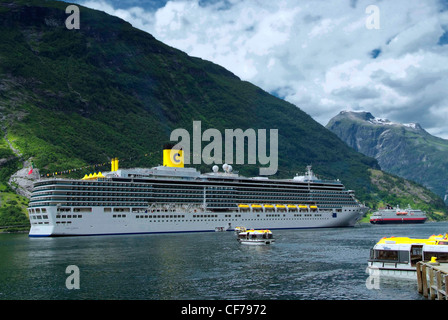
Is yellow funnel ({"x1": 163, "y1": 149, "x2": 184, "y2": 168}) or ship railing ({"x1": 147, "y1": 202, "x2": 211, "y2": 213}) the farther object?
yellow funnel ({"x1": 163, "y1": 149, "x2": 184, "y2": 168})

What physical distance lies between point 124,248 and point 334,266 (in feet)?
126

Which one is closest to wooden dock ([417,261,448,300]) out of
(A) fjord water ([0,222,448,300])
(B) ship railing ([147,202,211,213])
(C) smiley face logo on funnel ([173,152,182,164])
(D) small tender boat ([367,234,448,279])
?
(A) fjord water ([0,222,448,300])

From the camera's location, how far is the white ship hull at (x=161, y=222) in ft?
349

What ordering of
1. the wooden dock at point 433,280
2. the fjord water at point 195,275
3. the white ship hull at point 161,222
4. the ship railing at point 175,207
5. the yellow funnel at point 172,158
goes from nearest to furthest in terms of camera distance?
Answer: the wooden dock at point 433,280
the fjord water at point 195,275
the white ship hull at point 161,222
the ship railing at point 175,207
the yellow funnel at point 172,158

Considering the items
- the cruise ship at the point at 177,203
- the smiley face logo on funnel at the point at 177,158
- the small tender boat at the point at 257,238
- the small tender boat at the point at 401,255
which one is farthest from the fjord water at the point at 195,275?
the smiley face logo on funnel at the point at 177,158

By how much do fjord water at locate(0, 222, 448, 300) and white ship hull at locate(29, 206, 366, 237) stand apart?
3225 cm

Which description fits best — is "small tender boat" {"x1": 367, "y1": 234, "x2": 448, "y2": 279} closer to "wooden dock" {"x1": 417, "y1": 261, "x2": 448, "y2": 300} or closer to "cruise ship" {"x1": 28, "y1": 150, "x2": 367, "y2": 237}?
"wooden dock" {"x1": 417, "y1": 261, "x2": 448, "y2": 300}

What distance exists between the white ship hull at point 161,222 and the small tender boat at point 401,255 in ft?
259

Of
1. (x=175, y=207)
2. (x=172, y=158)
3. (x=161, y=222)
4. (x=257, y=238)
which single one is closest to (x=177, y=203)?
(x=175, y=207)

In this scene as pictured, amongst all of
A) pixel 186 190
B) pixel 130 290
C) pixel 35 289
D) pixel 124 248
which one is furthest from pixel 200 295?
pixel 186 190

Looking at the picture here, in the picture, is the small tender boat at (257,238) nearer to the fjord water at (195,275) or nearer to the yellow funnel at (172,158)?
the fjord water at (195,275)

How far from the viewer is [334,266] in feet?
179

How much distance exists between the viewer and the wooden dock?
32750 millimetres
